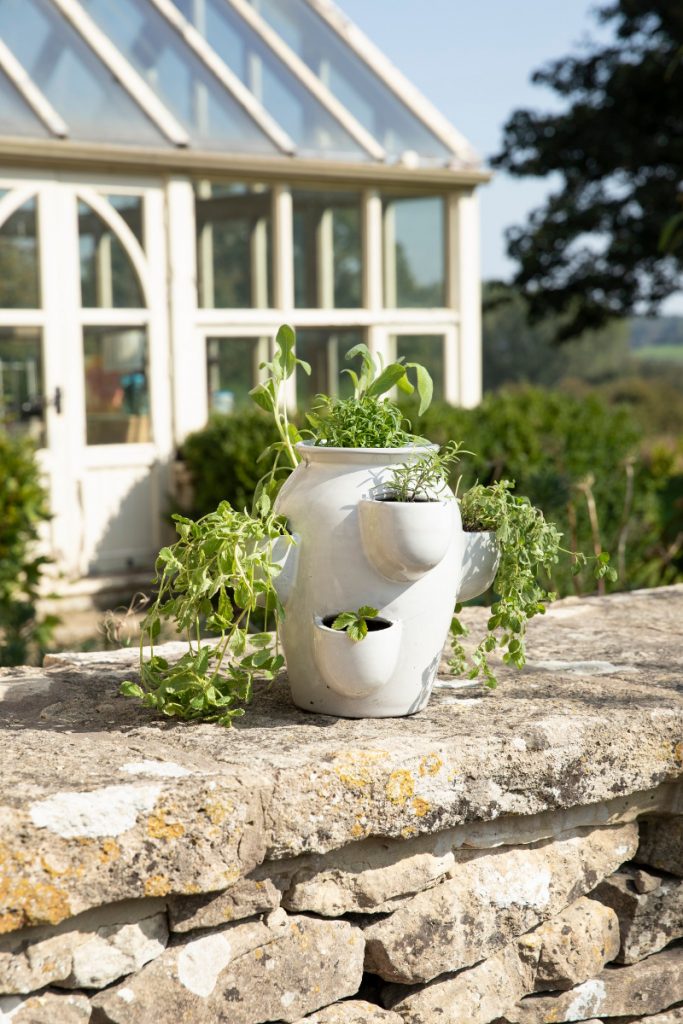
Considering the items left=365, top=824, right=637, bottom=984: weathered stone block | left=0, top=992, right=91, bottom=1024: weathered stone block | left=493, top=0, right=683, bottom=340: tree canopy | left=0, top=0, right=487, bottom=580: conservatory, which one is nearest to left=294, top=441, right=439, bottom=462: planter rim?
left=365, top=824, right=637, bottom=984: weathered stone block

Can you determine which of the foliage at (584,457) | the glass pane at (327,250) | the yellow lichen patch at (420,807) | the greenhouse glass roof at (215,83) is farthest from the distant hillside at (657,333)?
the yellow lichen patch at (420,807)

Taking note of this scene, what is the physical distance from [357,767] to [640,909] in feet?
2.31

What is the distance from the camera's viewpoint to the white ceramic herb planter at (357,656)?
1905 mm

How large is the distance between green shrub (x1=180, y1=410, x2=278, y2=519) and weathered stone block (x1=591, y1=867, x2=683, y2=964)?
4.60m

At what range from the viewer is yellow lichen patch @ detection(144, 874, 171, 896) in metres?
1.58

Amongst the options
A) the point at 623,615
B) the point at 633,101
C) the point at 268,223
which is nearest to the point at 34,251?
the point at 268,223

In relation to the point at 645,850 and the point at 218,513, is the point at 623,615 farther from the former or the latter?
the point at 218,513

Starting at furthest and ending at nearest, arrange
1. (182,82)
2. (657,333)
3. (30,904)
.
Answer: (657,333), (182,82), (30,904)

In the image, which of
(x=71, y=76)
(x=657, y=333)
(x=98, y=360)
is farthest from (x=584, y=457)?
(x=657, y=333)

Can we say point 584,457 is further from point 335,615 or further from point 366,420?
point 335,615

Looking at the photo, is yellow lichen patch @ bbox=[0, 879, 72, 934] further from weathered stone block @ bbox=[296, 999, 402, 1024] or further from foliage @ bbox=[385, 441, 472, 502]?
foliage @ bbox=[385, 441, 472, 502]

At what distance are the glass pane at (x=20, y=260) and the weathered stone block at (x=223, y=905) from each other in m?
5.65

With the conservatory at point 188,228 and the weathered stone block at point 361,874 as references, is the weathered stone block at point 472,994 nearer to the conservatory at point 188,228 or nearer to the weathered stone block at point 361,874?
the weathered stone block at point 361,874

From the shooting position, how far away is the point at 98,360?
7113 mm
